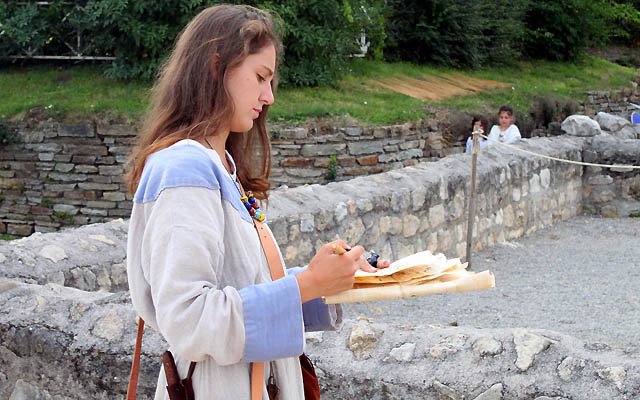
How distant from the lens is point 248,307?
1.34m

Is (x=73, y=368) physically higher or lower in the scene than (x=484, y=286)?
lower

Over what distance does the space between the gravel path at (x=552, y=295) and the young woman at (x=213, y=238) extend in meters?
3.23

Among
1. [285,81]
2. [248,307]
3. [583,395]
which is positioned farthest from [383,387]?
[285,81]

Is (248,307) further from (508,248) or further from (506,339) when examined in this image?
(508,248)

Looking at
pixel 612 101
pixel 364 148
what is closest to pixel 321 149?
pixel 364 148

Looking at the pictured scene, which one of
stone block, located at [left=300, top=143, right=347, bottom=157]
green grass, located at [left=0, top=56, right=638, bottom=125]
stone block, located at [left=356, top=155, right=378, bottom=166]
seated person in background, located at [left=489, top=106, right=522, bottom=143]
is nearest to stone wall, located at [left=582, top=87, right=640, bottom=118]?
green grass, located at [left=0, top=56, right=638, bottom=125]

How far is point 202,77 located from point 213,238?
0.36 metres

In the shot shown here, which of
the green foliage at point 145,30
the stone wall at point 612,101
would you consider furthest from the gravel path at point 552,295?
the stone wall at point 612,101

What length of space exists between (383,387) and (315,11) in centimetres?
917

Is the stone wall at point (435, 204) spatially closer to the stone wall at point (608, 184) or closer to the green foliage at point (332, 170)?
the stone wall at point (608, 184)

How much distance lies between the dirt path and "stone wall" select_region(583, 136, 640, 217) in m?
3.95

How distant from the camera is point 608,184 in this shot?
9531mm

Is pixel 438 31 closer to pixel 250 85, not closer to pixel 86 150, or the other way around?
pixel 86 150

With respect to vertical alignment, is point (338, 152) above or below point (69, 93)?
below
